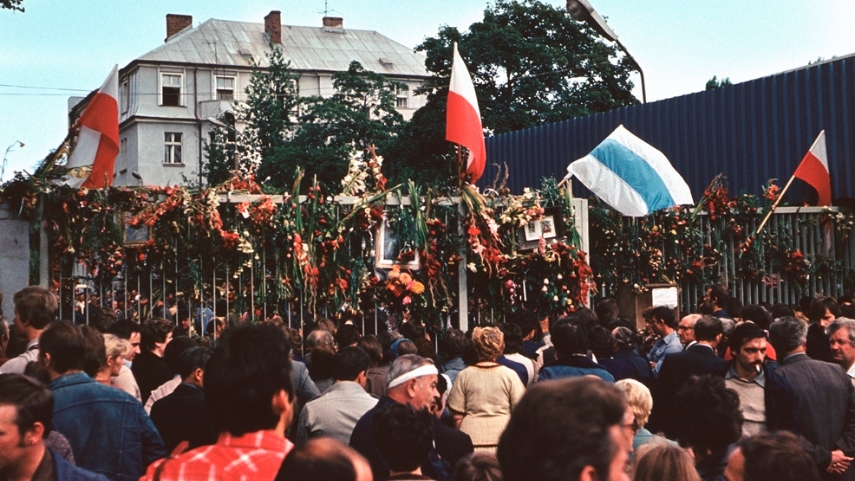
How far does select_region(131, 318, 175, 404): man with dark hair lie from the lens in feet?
23.1

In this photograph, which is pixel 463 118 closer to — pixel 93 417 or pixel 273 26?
pixel 93 417

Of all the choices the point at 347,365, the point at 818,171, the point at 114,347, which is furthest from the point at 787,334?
the point at 818,171

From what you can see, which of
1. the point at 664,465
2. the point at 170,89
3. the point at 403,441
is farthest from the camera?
the point at 170,89

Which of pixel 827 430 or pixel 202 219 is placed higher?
pixel 202 219

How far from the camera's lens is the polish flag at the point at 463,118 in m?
12.0

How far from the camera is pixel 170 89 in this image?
5794 cm

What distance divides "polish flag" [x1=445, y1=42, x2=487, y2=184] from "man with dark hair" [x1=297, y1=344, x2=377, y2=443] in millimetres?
6000

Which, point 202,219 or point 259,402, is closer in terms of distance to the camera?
point 259,402

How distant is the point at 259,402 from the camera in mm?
3246

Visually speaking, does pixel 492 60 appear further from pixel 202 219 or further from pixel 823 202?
pixel 202 219

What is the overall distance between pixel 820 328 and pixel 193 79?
53300 millimetres

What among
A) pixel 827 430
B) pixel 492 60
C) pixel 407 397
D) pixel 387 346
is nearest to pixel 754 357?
pixel 827 430

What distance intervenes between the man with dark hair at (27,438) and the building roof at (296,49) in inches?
2128

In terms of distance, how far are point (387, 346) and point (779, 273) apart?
8168 millimetres
